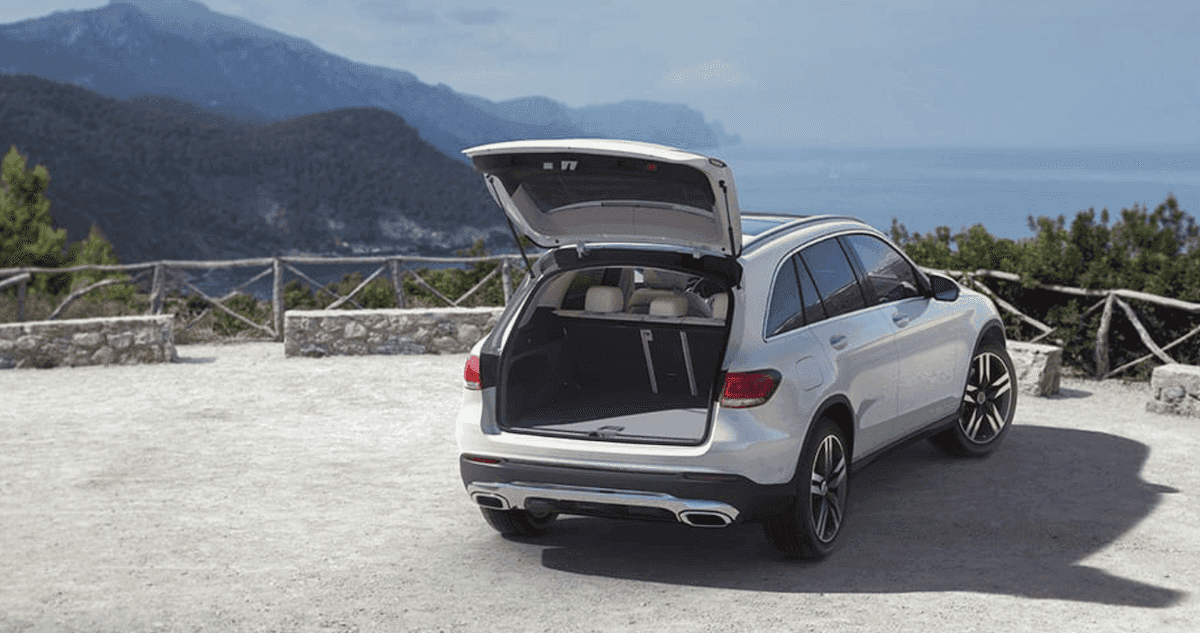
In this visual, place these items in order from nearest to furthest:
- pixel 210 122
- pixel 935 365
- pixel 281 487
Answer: pixel 935 365
pixel 281 487
pixel 210 122

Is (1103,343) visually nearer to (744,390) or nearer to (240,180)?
(744,390)

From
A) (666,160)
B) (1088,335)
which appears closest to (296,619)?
(666,160)

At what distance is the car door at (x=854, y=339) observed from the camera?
6.30 m

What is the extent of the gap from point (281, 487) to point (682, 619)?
3547 millimetres

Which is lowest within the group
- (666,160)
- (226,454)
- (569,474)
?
(226,454)

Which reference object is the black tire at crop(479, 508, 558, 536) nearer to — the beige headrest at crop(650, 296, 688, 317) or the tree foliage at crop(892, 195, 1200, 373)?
the beige headrest at crop(650, 296, 688, 317)

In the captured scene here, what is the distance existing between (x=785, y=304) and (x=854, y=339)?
61 centimetres

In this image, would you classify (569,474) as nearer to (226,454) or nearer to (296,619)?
(296,619)

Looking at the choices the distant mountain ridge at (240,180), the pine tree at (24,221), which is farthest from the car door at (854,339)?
the distant mountain ridge at (240,180)

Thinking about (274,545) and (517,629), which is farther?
(274,545)

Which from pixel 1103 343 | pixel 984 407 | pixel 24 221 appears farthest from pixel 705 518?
pixel 24 221

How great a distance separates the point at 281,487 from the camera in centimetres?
793

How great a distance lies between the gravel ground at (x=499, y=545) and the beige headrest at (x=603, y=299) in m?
1.21

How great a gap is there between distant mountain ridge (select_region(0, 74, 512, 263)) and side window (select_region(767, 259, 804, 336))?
343 feet
